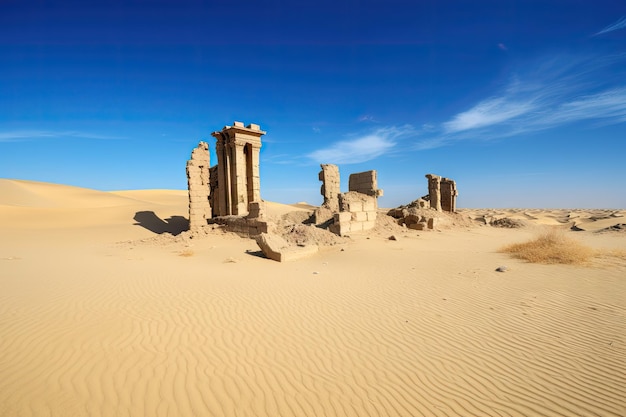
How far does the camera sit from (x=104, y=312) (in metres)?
5.17

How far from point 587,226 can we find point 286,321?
27.5 meters

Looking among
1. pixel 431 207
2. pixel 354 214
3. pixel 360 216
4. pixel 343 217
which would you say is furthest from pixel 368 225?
pixel 431 207

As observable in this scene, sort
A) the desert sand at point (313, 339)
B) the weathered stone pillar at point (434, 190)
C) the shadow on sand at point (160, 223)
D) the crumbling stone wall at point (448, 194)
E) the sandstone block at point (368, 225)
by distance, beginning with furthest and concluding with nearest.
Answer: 1. the crumbling stone wall at point (448, 194)
2. the weathered stone pillar at point (434, 190)
3. the shadow on sand at point (160, 223)
4. the sandstone block at point (368, 225)
5. the desert sand at point (313, 339)

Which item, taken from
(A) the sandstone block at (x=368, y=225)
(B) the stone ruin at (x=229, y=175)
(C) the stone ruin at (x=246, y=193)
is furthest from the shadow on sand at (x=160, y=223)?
(A) the sandstone block at (x=368, y=225)

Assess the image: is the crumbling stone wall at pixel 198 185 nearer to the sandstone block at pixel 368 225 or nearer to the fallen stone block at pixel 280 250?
the fallen stone block at pixel 280 250

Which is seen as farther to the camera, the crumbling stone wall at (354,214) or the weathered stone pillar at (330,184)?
the weathered stone pillar at (330,184)

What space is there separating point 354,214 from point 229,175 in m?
7.53

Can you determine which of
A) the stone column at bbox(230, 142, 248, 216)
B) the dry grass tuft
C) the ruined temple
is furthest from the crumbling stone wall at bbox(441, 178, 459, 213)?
the stone column at bbox(230, 142, 248, 216)

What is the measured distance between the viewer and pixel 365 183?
1853 cm

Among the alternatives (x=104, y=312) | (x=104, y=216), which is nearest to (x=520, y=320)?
(x=104, y=312)

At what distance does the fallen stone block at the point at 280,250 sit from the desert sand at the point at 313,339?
86cm

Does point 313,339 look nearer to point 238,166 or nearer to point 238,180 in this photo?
point 238,180

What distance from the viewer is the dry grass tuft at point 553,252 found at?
354 inches

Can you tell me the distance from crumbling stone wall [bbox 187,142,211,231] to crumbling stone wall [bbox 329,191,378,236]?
7.76 meters
